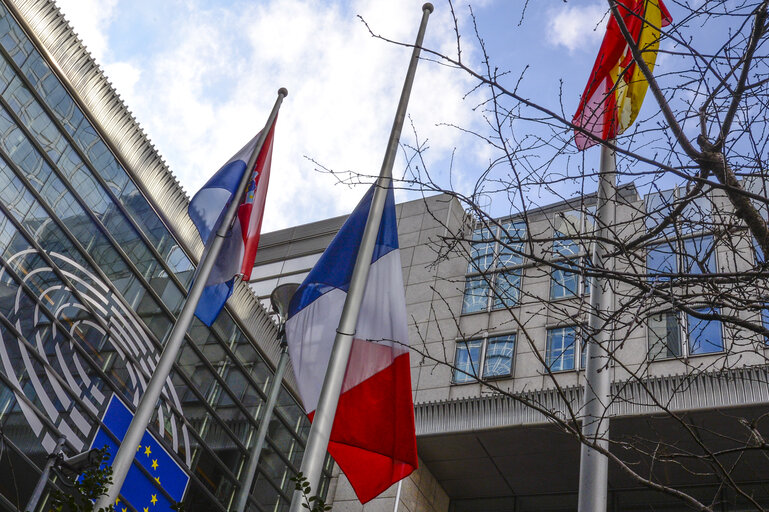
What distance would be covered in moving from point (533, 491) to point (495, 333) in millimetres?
4328

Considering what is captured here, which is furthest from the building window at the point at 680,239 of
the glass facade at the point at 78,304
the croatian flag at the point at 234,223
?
the glass facade at the point at 78,304

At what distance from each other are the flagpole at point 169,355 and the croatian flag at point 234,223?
24 centimetres

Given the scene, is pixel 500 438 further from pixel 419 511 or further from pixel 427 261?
pixel 427 261

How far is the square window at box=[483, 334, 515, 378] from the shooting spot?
2145 cm

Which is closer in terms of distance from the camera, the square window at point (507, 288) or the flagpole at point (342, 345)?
the square window at point (507, 288)

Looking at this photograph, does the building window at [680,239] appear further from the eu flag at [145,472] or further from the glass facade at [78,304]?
the eu flag at [145,472]

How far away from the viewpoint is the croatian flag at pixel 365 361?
28.3 ft

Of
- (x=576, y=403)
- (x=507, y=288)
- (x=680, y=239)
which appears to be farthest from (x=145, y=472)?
(x=680, y=239)

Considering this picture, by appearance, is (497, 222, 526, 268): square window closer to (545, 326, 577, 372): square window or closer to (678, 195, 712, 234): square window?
(678, 195, 712, 234): square window

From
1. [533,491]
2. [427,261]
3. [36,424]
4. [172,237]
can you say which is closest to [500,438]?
[533,491]

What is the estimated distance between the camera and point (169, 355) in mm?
10570

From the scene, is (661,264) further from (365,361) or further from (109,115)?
(109,115)

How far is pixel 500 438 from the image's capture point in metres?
20.0

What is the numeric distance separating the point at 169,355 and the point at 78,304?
13.6 feet
